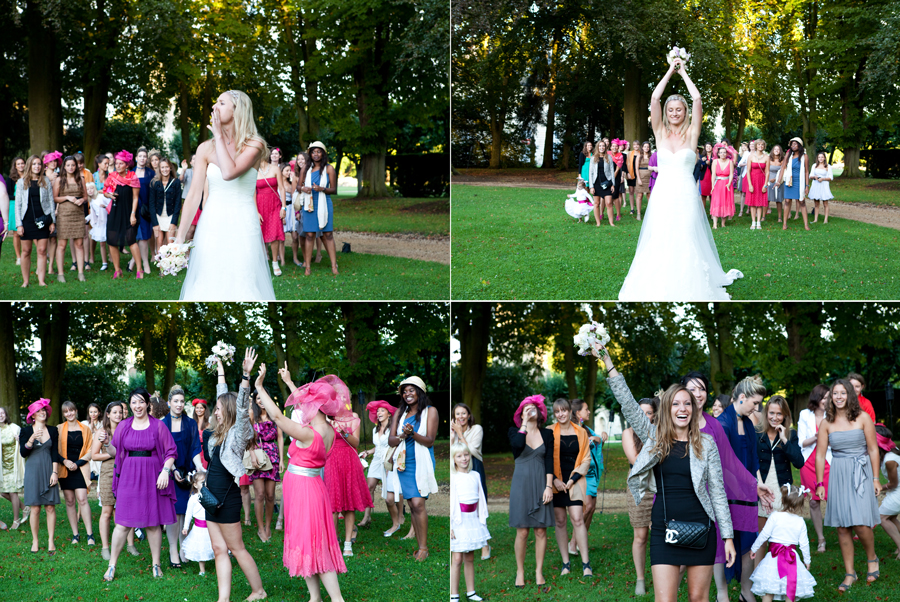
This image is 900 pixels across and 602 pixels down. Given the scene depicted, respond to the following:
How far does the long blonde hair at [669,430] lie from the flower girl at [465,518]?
2342 mm

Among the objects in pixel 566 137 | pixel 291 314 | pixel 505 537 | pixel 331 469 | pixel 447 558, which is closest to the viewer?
pixel 447 558

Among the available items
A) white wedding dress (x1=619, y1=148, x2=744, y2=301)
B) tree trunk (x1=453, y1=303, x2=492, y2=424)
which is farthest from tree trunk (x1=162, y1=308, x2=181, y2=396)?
white wedding dress (x1=619, y1=148, x2=744, y2=301)

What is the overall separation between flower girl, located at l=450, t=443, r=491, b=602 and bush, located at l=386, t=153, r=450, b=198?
55.9 ft

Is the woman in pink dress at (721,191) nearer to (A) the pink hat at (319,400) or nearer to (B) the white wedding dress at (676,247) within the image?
(B) the white wedding dress at (676,247)

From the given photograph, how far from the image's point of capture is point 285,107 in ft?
60.4

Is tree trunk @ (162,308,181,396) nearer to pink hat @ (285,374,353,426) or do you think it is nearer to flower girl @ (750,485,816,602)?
pink hat @ (285,374,353,426)

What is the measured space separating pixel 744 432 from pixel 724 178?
26.7ft

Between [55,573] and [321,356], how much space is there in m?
6.64

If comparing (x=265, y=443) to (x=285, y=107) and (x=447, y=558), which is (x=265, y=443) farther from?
(x=285, y=107)

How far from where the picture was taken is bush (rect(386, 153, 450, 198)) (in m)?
22.9

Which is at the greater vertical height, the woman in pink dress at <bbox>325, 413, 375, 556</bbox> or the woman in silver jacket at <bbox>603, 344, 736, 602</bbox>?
the woman in silver jacket at <bbox>603, 344, 736, 602</bbox>

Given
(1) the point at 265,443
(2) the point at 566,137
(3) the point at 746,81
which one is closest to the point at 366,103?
(2) the point at 566,137

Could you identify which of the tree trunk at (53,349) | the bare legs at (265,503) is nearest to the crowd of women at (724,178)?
the bare legs at (265,503)

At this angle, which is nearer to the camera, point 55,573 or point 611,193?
point 55,573
